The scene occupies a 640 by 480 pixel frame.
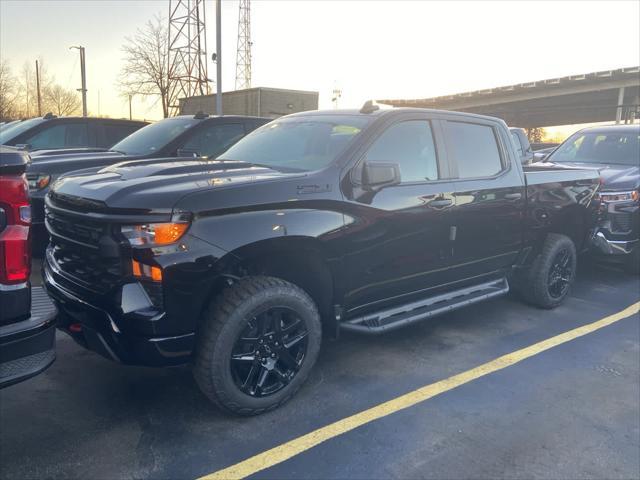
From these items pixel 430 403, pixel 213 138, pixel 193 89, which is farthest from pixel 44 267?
pixel 193 89

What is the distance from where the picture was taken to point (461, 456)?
9.42 ft

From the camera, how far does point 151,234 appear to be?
8.96 ft

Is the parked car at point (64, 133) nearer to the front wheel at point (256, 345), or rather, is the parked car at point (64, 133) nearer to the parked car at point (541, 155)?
the front wheel at point (256, 345)

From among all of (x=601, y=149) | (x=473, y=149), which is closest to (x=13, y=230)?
(x=473, y=149)

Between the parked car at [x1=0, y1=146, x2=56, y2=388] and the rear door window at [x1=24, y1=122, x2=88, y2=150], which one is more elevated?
the rear door window at [x1=24, y1=122, x2=88, y2=150]

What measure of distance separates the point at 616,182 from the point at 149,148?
220 inches

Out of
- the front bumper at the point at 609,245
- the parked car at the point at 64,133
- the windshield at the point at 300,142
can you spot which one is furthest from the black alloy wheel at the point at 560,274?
the parked car at the point at 64,133

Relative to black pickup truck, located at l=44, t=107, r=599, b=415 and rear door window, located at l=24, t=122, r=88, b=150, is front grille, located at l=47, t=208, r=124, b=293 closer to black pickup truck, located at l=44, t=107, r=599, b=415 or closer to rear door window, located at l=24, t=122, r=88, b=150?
black pickup truck, located at l=44, t=107, r=599, b=415

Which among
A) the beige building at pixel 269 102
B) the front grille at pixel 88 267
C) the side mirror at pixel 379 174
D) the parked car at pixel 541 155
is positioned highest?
the beige building at pixel 269 102

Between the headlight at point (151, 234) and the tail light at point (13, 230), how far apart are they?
489 millimetres

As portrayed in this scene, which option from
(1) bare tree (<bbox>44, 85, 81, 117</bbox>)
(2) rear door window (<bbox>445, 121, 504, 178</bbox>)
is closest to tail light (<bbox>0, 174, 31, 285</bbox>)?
(2) rear door window (<bbox>445, 121, 504, 178</bbox>)

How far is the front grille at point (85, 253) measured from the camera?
279cm

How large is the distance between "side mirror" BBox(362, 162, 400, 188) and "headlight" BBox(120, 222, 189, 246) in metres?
1.33

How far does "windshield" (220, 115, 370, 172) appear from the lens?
12.2 ft
